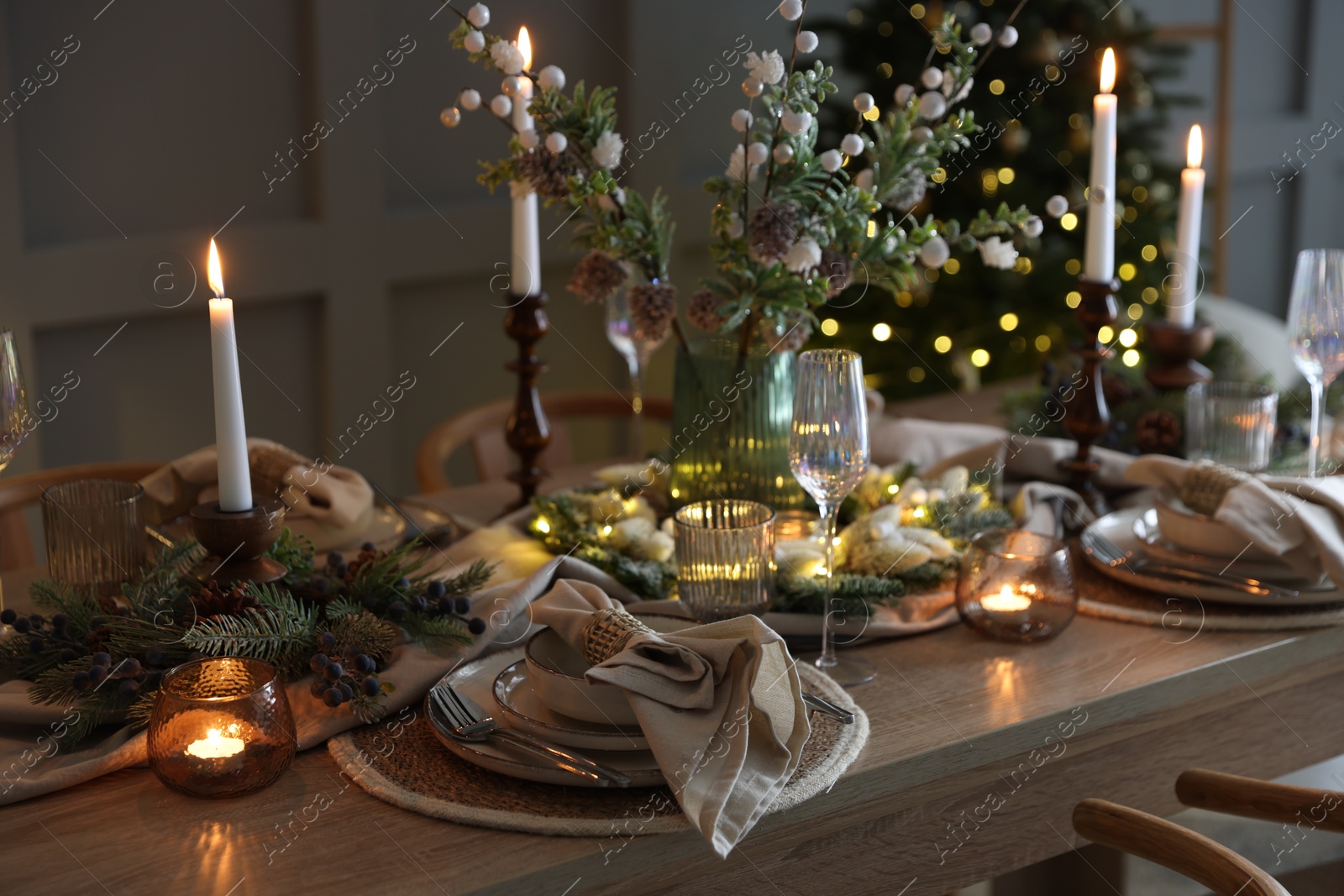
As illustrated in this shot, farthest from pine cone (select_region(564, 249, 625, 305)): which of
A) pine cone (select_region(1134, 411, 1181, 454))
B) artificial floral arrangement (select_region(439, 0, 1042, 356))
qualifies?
pine cone (select_region(1134, 411, 1181, 454))

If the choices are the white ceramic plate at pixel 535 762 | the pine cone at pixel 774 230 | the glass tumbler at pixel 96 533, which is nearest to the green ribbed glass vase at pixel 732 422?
the pine cone at pixel 774 230

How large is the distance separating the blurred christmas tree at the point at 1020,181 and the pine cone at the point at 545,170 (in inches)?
71.3

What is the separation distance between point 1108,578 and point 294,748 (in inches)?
35.3

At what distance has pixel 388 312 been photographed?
9.86 feet

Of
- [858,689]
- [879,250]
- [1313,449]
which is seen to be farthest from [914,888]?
[1313,449]

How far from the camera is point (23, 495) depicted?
5.89ft

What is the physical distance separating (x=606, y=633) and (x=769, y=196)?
52 centimetres

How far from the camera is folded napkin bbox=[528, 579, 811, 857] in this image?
Answer: 3.11 ft

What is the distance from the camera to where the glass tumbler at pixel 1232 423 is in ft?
5.07

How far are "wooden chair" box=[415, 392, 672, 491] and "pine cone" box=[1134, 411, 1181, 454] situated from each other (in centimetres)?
84

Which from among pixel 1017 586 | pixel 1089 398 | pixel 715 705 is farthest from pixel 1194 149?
pixel 715 705

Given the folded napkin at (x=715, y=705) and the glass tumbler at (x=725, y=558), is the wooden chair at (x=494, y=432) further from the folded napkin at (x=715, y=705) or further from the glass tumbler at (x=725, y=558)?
the folded napkin at (x=715, y=705)

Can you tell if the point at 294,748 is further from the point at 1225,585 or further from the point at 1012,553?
the point at 1225,585

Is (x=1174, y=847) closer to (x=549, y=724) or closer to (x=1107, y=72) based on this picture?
(x=549, y=724)
